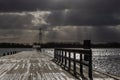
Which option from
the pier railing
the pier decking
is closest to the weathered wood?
the pier decking

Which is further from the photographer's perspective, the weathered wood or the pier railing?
the weathered wood

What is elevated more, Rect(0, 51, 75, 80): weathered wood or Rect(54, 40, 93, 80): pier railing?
Rect(54, 40, 93, 80): pier railing

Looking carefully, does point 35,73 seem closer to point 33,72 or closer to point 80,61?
point 33,72

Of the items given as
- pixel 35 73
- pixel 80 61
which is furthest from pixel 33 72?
pixel 80 61

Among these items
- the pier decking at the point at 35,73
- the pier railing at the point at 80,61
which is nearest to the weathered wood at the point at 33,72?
the pier decking at the point at 35,73

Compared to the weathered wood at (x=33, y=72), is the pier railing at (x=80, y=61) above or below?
above

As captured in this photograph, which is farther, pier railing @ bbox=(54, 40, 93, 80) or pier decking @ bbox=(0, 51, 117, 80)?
pier decking @ bbox=(0, 51, 117, 80)

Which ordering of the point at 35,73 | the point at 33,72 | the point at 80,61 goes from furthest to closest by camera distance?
the point at 33,72 < the point at 35,73 < the point at 80,61

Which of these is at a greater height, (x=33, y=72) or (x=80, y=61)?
(x=80, y=61)

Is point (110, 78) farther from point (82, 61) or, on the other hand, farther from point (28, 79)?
point (28, 79)

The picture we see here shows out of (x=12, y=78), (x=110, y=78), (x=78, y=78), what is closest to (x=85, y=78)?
(x=78, y=78)

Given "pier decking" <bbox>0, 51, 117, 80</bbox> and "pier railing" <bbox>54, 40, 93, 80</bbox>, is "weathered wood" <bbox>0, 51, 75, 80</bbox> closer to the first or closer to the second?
"pier decking" <bbox>0, 51, 117, 80</bbox>

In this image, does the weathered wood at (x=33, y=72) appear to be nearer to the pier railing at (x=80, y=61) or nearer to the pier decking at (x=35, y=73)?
the pier decking at (x=35, y=73)

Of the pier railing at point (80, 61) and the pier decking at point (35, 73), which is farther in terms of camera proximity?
the pier decking at point (35, 73)
